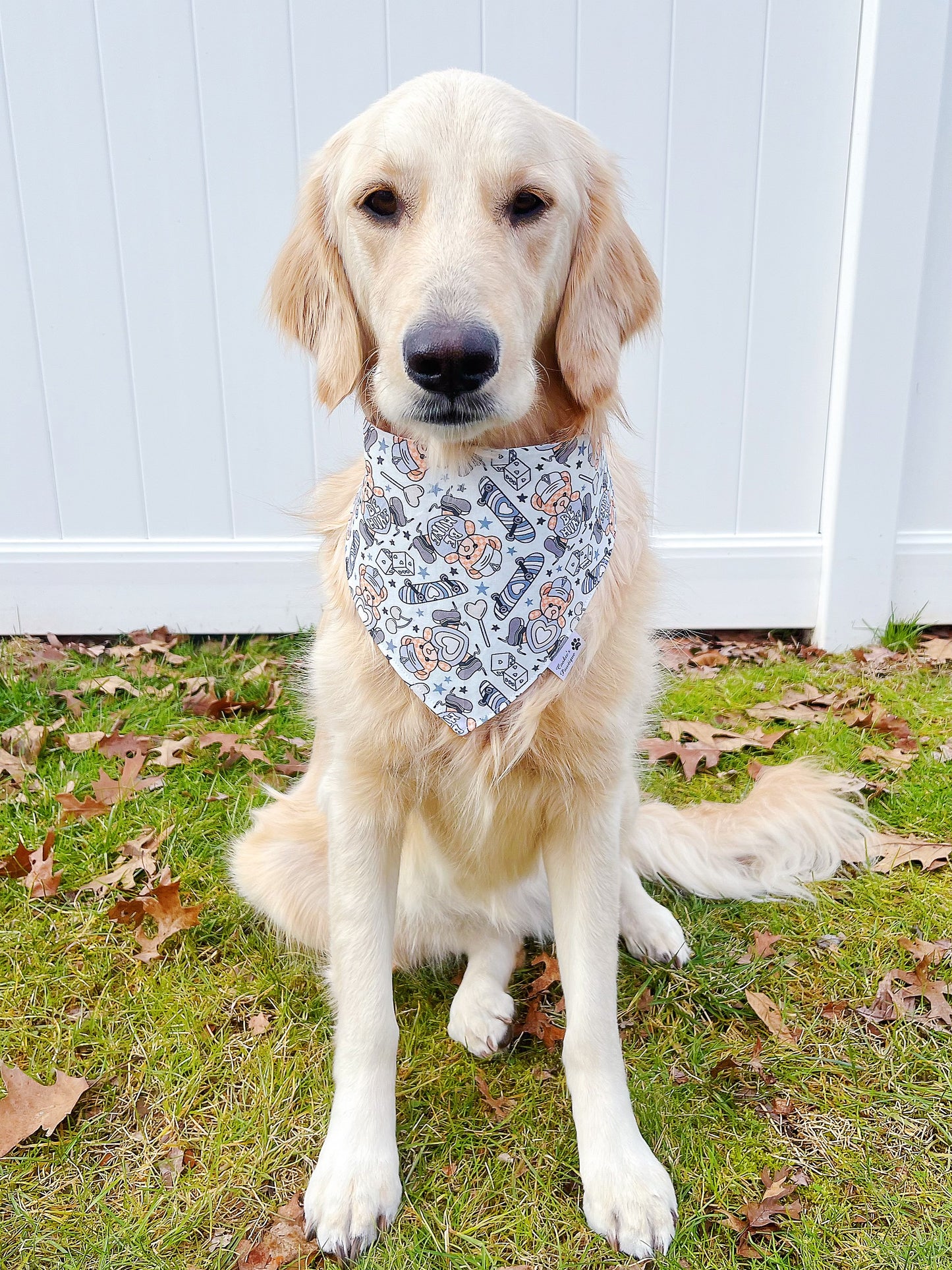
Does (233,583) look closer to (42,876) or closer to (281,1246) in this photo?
(42,876)

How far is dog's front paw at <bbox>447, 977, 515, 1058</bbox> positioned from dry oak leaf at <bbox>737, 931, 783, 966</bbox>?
59cm

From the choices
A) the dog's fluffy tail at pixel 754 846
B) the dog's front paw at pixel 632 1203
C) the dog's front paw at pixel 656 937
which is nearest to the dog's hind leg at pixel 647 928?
the dog's front paw at pixel 656 937

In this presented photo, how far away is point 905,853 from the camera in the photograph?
2.51m

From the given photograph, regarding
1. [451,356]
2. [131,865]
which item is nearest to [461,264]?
[451,356]

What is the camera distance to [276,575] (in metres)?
3.86

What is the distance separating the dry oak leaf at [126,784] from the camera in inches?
109

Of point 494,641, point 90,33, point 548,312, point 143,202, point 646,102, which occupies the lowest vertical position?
point 494,641

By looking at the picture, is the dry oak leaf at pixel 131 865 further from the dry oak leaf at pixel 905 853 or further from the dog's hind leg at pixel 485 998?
the dry oak leaf at pixel 905 853

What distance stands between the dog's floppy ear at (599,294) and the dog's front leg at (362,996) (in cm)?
86

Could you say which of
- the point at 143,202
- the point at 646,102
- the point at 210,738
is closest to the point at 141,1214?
the point at 210,738

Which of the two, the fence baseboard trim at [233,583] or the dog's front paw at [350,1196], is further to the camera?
the fence baseboard trim at [233,583]

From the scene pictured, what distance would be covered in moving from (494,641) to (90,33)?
304 cm

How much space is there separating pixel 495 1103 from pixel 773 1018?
2.08 feet

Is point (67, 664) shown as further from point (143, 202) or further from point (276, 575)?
point (143, 202)
